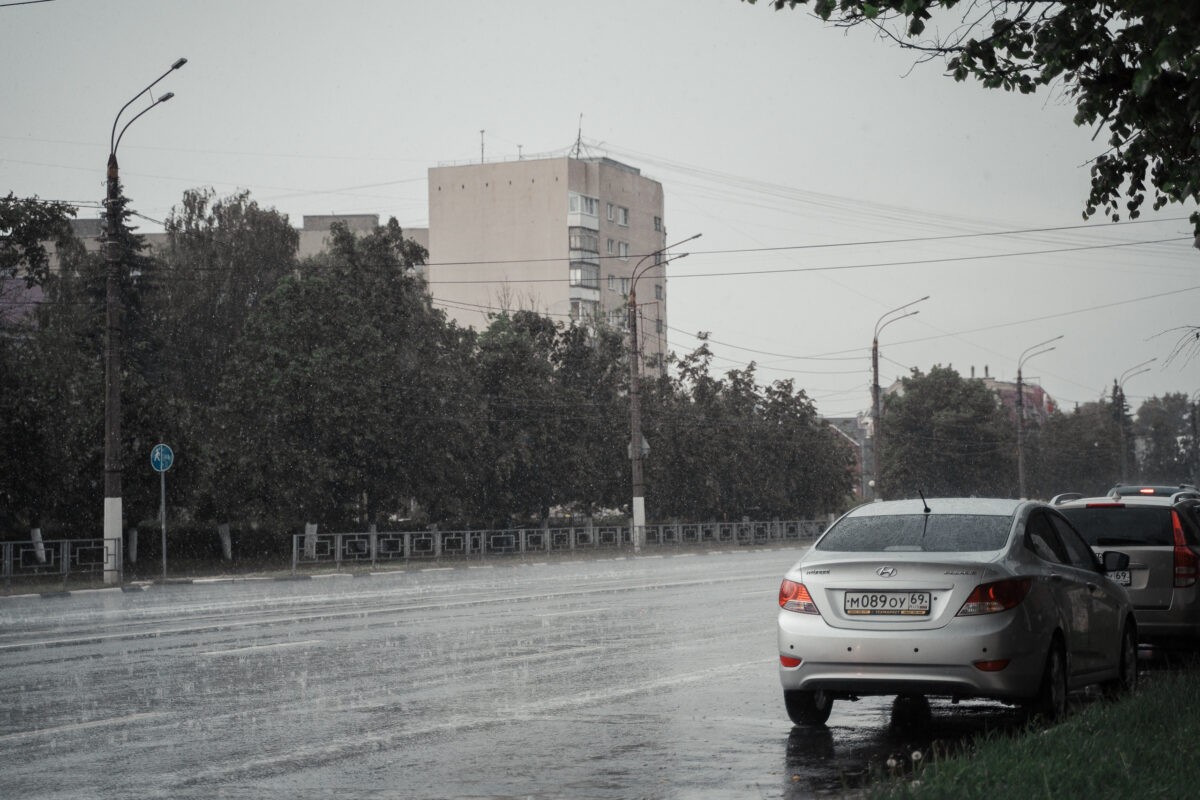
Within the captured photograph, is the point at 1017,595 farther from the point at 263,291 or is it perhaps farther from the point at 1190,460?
the point at 1190,460

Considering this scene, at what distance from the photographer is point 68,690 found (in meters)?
11.9

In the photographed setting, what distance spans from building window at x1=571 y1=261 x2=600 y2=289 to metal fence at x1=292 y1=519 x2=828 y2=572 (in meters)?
43.1

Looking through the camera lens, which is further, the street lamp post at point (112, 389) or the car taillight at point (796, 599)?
the street lamp post at point (112, 389)

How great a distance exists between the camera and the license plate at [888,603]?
30.1 feet

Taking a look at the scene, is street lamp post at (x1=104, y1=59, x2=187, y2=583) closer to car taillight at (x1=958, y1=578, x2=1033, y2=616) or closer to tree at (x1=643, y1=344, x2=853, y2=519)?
car taillight at (x1=958, y1=578, x2=1033, y2=616)

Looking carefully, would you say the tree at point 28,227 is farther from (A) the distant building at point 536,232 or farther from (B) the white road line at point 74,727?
(A) the distant building at point 536,232

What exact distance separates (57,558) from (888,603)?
88.1 ft

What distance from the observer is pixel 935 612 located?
912 cm

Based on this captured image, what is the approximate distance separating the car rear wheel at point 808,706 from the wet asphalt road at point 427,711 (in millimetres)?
171

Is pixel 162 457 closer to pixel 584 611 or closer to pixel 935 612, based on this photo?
pixel 584 611

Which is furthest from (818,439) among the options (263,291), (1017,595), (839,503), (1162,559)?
(1017,595)

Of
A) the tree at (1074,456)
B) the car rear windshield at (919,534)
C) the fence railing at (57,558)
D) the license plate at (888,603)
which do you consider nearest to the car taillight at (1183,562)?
the car rear windshield at (919,534)

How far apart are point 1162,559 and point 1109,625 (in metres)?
3.42

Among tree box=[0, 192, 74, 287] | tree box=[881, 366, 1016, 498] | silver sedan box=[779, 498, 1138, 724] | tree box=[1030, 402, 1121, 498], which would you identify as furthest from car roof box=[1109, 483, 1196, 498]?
tree box=[1030, 402, 1121, 498]
